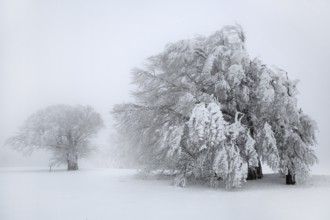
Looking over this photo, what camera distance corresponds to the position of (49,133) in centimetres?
2400

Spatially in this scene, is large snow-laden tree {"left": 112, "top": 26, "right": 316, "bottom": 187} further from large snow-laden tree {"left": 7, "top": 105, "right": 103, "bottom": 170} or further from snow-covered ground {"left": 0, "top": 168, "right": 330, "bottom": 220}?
large snow-laden tree {"left": 7, "top": 105, "right": 103, "bottom": 170}

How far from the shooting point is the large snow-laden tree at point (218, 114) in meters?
11.1

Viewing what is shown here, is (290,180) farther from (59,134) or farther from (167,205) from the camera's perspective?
(59,134)

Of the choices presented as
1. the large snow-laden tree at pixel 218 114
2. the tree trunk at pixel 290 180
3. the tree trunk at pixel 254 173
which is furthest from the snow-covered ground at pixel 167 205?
the tree trunk at pixel 254 173

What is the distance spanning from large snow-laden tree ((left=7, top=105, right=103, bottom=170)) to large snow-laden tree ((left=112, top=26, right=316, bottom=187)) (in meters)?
12.0

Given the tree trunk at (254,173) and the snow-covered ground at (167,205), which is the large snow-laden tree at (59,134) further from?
the tree trunk at (254,173)

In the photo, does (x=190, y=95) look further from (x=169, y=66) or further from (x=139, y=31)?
(x=139, y=31)

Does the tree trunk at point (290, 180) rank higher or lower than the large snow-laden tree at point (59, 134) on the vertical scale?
lower

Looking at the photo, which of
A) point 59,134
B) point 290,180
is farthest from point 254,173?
point 59,134

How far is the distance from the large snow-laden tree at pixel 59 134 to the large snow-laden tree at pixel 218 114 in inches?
472

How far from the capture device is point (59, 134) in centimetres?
2469

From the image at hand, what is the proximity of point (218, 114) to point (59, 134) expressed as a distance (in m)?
17.5

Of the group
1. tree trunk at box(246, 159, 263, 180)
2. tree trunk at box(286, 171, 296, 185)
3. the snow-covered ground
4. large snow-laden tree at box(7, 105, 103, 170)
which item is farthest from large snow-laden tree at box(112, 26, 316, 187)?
large snow-laden tree at box(7, 105, 103, 170)

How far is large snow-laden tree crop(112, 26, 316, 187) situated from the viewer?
1107cm
